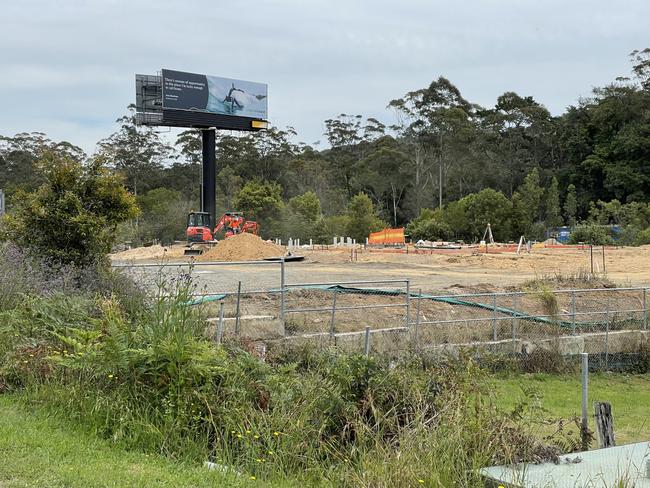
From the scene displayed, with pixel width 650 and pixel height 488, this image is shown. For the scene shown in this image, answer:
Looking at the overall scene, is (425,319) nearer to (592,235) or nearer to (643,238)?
(592,235)

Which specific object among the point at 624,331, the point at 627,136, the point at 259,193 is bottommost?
the point at 624,331

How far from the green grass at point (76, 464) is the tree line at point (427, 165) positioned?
64821 millimetres

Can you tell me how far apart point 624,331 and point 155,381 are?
1489cm

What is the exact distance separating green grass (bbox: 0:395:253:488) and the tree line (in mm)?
64821

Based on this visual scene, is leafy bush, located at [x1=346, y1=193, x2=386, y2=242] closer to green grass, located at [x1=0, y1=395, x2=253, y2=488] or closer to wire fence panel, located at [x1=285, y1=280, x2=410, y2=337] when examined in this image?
wire fence panel, located at [x1=285, y1=280, x2=410, y2=337]

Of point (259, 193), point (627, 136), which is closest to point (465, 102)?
point (627, 136)

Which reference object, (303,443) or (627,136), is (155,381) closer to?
(303,443)

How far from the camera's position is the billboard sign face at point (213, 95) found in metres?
62.0

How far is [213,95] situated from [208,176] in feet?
25.3

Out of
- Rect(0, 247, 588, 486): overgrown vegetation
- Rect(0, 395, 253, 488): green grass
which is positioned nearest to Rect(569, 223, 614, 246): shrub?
Rect(0, 247, 588, 486): overgrown vegetation

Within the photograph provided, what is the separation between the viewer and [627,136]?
265 ft

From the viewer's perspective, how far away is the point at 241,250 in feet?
142

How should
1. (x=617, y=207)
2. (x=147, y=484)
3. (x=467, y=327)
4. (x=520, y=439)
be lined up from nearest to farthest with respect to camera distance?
1. (x=147, y=484)
2. (x=520, y=439)
3. (x=467, y=327)
4. (x=617, y=207)

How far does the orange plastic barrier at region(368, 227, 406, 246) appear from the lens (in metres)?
61.4
